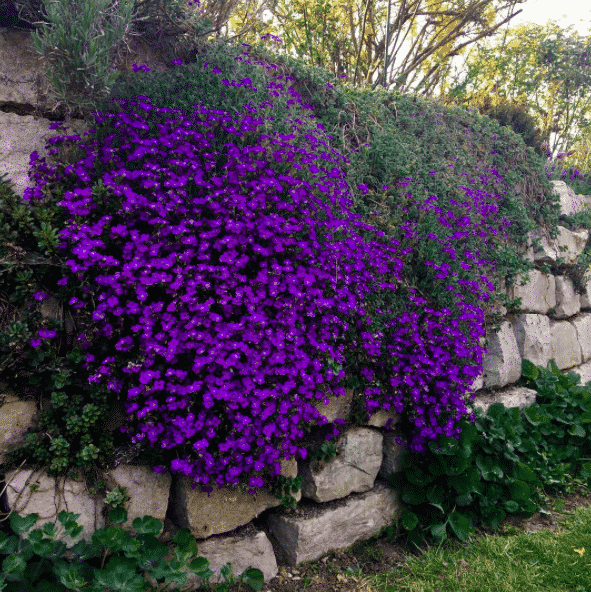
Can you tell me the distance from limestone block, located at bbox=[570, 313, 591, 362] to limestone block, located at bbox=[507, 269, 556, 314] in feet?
1.93

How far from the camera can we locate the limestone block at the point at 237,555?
Answer: 2461mm

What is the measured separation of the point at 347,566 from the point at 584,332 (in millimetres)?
4519

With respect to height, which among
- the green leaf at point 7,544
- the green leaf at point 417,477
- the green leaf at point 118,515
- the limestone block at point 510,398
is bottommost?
the green leaf at point 7,544

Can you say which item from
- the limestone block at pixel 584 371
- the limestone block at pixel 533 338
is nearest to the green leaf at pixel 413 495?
the limestone block at pixel 533 338

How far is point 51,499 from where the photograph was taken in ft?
7.06

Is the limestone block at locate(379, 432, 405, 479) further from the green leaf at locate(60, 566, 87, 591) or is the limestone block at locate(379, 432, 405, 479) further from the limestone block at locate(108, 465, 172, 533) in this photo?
the green leaf at locate(60, 566, 87, 591)

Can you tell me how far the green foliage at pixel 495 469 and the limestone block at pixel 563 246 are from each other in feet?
5.22

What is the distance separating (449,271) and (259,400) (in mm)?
1973

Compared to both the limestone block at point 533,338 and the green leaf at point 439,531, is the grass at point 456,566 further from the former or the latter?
the limestone block at point 533,338

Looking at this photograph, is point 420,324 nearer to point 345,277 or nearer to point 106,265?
point 345,277

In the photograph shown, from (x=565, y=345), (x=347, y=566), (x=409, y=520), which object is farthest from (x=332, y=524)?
(x=565, y=345)

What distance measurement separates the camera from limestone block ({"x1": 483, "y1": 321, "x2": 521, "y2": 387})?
4.27 metres

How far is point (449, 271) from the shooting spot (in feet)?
12.0

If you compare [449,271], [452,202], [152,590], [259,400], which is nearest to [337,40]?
[452,202]
